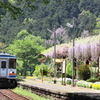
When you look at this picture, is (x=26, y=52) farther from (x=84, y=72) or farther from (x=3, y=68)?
(x=3, y=68)

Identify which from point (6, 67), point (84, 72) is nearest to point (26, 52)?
point (84, 72)

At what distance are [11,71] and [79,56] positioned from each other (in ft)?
43.9

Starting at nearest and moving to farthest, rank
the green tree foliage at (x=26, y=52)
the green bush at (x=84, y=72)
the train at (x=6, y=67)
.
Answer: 1. the train at (x=6, y=67)
2. the green bush at (x=84, y=72)
3. the green tree foliage at (x=26, y=52)

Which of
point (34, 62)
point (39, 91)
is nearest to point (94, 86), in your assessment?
point (39, 91)

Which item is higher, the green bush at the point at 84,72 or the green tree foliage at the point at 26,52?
the green tree foliage at the point at 26,52

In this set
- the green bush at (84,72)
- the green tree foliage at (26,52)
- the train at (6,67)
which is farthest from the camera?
the green tree foliage at (26,52)

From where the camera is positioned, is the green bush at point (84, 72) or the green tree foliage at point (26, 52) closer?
the green bush at point (84, 72)

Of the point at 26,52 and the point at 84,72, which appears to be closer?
the point at 84,72

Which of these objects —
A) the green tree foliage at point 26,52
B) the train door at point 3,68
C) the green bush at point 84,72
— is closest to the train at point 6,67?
the train door at point 3,68

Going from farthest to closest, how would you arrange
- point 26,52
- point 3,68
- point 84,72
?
point 26,52 < point 84,72 < point 3,68

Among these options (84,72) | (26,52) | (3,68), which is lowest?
(84,72)

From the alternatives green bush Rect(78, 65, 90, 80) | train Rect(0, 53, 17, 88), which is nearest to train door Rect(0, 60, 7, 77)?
train Rect(0, 53, 17, 88)

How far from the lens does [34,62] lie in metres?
62.9

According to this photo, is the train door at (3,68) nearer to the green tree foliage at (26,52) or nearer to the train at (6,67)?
the train at (6,67)
